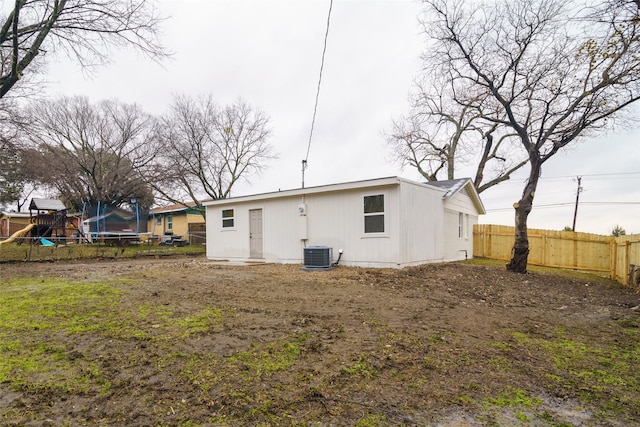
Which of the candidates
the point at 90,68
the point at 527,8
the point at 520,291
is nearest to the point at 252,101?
the point at 90,68

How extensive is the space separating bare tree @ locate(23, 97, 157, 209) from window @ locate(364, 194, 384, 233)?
56.4 ft

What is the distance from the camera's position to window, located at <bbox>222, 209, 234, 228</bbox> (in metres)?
13.3

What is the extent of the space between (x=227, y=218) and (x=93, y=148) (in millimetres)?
13928

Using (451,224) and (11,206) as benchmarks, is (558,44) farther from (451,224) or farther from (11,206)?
(11,206)

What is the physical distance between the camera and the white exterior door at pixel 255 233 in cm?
1212

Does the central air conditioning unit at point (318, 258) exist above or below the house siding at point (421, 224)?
below

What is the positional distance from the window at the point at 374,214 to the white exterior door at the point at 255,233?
4.43m

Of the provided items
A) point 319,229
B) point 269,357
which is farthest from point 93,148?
point 269,357

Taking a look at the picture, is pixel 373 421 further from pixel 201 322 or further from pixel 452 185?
pixel 452 185

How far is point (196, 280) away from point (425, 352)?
18.6 ft

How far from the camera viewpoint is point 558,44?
9.45 m

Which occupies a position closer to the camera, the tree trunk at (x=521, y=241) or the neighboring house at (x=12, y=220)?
the tree trunk at (x=521, y=241)

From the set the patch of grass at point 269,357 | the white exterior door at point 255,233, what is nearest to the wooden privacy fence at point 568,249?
the patch of grass at point 269,357

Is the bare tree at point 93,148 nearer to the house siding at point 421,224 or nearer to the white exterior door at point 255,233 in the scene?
the white exterior door at point 255,233
